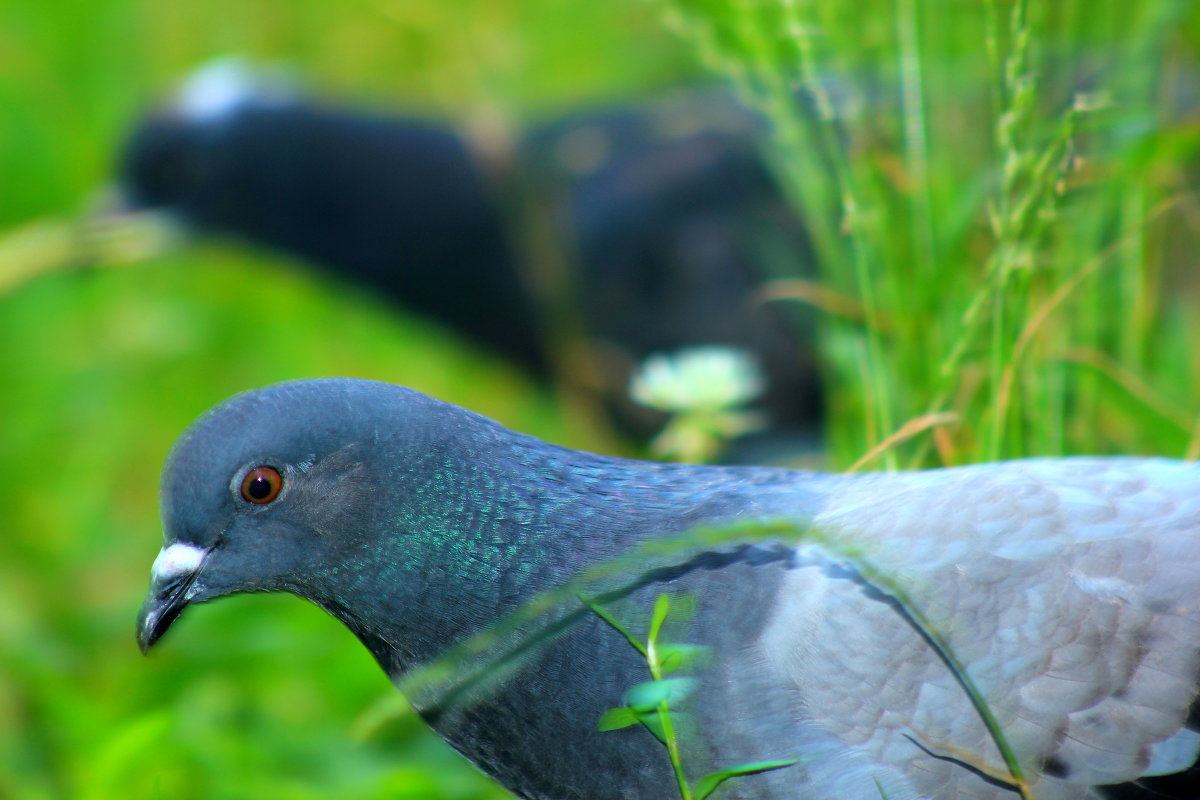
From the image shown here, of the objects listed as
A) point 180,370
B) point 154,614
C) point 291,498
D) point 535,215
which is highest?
point 535,215

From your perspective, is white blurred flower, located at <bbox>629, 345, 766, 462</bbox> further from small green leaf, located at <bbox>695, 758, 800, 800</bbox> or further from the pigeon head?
small green leaf, located at <bbox>695, 758, 800, 800</bbox>

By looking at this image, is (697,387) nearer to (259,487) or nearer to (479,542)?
(479,542)

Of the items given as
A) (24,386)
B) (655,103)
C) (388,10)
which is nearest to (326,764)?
(24,386)

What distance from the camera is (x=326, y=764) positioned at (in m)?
2.60

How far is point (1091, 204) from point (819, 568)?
1279 millimetres

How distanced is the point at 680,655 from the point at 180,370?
11.6ft

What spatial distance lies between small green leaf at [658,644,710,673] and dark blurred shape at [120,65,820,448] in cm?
235

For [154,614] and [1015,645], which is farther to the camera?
[154,614]

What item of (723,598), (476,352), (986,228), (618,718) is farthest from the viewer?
(476,352)

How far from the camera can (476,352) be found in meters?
4.55

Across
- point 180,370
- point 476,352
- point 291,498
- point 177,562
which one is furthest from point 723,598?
point 180,370

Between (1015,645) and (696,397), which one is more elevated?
(696,397)

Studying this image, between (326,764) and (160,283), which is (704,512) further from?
(160,283)

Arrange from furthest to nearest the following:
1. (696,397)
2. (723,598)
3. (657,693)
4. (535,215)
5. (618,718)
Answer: (535,215)
(696,397)
(723,598)
(618,718)
(657,693)
